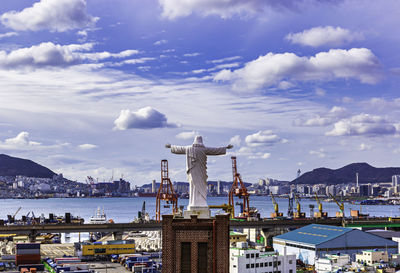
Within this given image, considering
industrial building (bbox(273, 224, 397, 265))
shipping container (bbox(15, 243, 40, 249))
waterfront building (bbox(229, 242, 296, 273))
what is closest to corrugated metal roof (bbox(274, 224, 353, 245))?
industrial building (bbox(273, 224, 397, 265))

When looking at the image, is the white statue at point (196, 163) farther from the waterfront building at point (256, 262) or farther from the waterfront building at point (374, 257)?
the waterfront building at point (374, 257)

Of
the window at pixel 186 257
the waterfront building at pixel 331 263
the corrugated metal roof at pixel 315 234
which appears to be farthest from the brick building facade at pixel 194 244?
the corrugated metal roof at pixel 315 234

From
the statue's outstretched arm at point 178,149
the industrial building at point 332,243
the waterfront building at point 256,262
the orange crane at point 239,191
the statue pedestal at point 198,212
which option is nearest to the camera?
the statue pedestal at point 198,212

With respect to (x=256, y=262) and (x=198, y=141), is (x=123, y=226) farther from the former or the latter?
(x=198, y=141)

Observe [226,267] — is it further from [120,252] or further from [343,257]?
[120,252]

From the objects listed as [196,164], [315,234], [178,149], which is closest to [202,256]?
[196,164]

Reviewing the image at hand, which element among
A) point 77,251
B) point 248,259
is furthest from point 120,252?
point 248,259
